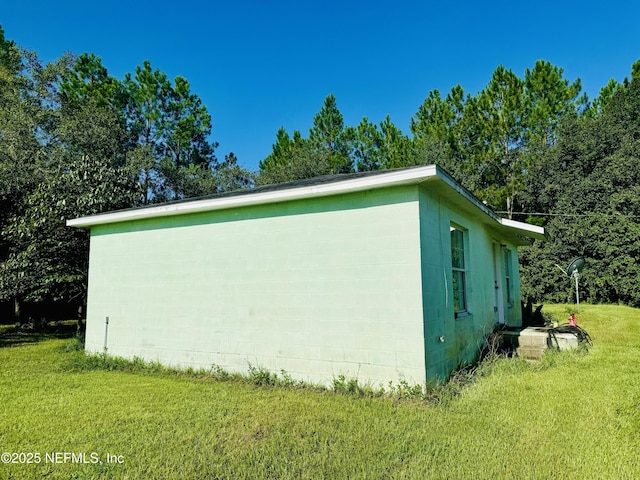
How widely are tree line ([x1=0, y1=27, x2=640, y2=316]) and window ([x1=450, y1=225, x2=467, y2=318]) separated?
370 inches

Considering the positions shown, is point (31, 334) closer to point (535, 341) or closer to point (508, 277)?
point (535, 341)

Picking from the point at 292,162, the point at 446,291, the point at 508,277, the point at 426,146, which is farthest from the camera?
the point at 292,162

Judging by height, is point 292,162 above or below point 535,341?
above

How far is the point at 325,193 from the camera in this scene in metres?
5.43

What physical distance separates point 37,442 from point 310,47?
51.7 ft

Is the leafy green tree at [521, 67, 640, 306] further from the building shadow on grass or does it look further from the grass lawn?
the building shadow on grass

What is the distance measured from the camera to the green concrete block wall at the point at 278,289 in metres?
4.96

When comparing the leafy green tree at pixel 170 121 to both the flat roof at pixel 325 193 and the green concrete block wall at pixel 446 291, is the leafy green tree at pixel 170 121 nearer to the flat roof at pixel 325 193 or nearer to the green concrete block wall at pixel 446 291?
the flat roof at pixel 325 193

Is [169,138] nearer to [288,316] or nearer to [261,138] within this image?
[261,138]

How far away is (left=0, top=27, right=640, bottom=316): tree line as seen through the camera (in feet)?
50.1

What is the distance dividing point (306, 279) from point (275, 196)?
1298 mm

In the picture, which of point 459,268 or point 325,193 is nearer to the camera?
point 325,193

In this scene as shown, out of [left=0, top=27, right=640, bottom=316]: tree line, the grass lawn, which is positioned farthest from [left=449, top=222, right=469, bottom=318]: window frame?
[left=0, top=27, right=640, bottom=316]: tree line

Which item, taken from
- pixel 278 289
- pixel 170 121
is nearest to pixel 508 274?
pixel 278 289
